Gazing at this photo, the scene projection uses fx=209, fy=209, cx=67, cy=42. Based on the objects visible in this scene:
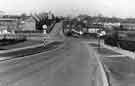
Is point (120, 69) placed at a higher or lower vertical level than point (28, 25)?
lower

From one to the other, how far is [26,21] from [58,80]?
11971cm

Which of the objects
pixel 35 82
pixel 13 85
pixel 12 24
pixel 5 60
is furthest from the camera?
pixel 12 24

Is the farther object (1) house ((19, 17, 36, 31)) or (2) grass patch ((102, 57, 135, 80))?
(1) house ((19, 17, 36, 31))

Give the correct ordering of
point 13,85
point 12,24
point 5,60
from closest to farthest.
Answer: point 13,85, point 5,60, point 12,24

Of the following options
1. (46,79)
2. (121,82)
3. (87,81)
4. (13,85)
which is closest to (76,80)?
Answer: (87,81)

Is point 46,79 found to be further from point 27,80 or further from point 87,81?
point 87,81

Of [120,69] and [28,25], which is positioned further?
[28,25]

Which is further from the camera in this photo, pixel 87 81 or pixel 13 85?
pixel 87 81

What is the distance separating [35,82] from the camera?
9773 mm

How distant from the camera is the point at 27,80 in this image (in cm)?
1021

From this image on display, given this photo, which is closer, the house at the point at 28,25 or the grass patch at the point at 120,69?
the grass patch at the point at 120,69

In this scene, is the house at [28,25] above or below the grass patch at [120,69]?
above

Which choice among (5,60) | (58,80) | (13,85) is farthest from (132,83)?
(5,60)

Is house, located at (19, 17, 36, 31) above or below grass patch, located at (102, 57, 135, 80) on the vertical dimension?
above
